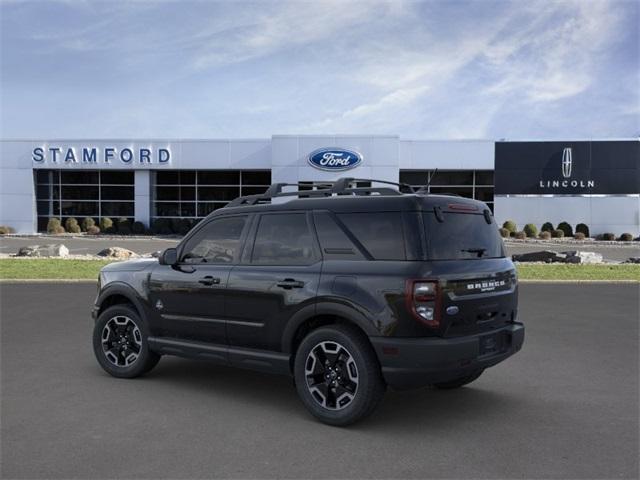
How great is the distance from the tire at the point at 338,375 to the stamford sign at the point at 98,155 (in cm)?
3686

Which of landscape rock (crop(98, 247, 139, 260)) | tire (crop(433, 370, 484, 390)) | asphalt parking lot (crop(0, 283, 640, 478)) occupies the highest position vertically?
landscape rock (crop(98, 247, 139, 260))

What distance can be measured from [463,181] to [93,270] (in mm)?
27921

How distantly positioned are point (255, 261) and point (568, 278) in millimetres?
12398

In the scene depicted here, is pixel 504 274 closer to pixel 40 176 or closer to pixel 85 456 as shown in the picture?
pixel 85 456

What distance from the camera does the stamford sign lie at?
40.2m

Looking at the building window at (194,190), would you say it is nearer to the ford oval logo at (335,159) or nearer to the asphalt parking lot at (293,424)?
the ford oval logo at (335,159)

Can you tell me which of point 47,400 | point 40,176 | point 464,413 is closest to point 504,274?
point 464,413

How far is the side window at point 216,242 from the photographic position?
5918 millimetres

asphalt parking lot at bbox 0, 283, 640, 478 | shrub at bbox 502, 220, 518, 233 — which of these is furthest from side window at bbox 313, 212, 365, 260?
shrub at bbox 502, 220, 518, 233

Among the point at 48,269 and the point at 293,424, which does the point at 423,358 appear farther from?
the point at 48,269

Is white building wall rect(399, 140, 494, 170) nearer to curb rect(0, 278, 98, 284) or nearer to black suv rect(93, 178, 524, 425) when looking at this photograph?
curb rect(0, 278, 98, 284)

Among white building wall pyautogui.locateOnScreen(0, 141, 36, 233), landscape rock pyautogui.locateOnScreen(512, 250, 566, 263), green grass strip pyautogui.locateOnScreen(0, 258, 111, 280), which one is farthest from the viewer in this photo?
white building wall pyautogui.locateOnScreen(0, 141, 36, 233)

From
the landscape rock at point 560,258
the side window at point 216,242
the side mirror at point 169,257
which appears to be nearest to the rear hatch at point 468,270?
the side window at point 216,242

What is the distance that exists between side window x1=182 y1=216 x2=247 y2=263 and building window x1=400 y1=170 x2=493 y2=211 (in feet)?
112
